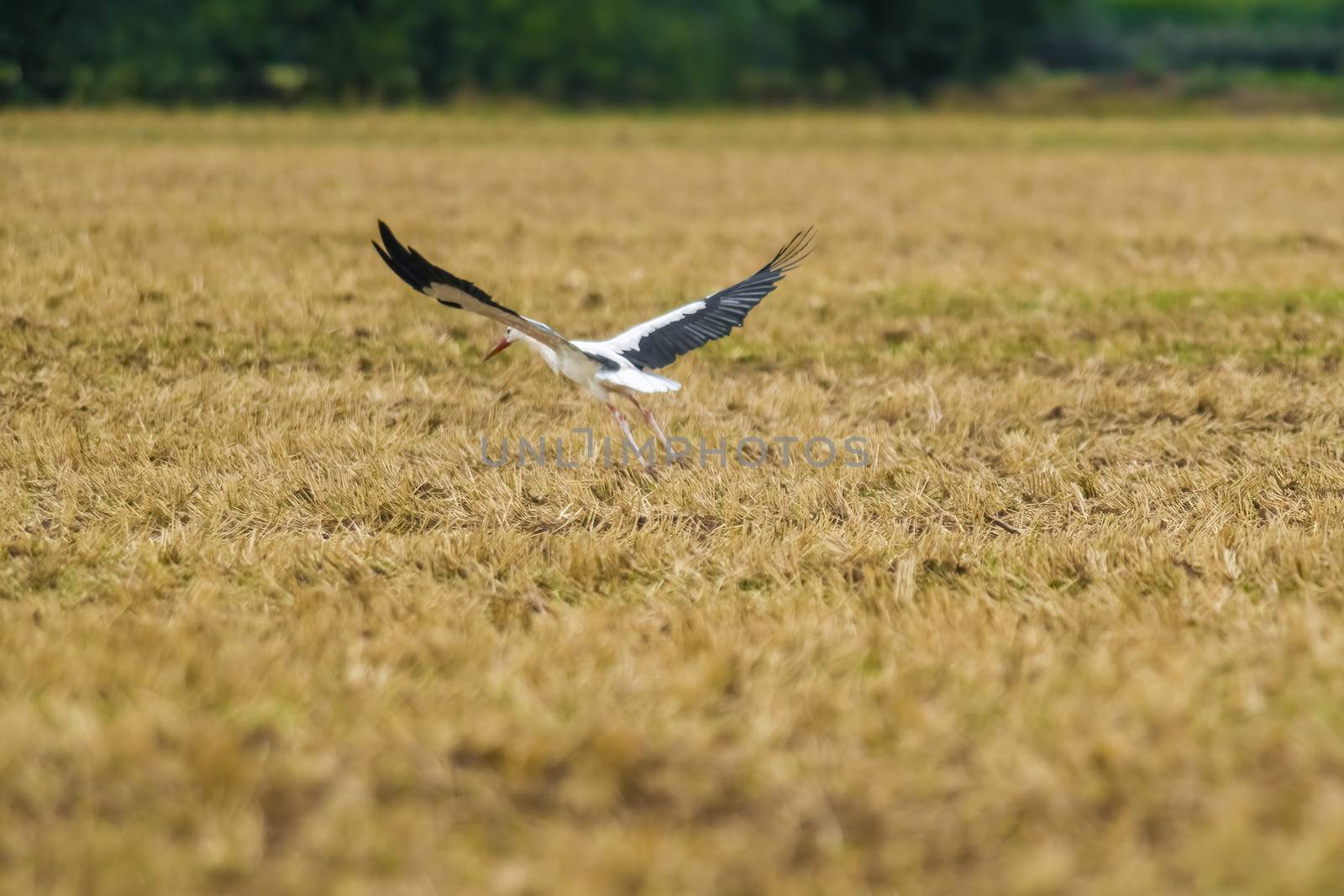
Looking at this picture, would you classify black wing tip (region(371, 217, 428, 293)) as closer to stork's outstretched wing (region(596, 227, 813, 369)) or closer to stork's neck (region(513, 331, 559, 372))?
stork's neck (region(513, 331, 559, 372))

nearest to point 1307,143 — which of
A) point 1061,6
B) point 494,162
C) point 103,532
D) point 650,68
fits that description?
point 494,162

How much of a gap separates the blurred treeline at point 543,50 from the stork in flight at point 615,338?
102 ft

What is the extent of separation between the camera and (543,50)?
1796 inches

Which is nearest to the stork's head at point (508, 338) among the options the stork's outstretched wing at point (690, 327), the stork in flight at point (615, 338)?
the stork in flight at point (615, 338)

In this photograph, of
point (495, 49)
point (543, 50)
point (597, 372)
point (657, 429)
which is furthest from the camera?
point (495, 49)

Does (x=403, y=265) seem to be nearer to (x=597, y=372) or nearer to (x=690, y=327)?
(x=597, y=372)

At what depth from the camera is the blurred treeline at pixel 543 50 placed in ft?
123

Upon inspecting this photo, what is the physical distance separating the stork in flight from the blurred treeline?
31015 millimetres

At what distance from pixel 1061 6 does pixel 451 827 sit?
51389mm

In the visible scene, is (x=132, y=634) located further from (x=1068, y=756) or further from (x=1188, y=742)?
(x=1188, y=742)

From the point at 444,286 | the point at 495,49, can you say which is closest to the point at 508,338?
the point at 444,286

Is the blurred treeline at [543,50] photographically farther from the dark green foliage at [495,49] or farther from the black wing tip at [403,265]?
the black wing tip at [403,265]

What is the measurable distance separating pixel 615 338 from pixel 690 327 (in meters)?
0.40

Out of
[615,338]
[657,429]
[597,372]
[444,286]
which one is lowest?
[657,429]
